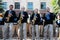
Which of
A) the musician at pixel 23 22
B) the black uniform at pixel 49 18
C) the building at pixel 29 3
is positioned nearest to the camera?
the musician at pixel 23 22

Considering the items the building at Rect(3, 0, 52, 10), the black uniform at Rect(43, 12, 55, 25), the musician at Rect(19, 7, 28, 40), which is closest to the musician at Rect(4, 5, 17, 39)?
the musician at Rect(19, 7, 28, 40)

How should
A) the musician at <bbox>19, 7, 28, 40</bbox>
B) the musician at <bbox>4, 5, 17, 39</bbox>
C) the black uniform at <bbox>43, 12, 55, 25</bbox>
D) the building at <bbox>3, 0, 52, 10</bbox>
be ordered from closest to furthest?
the musician at <bbox>4, 5, 17, 39</bbox> < the musician at <bbox>19, 7, 28, 40</bbox> < the black uniform at <bbox>43, 12, 55, 25</bbox> < the building at <bbox>3, 0, 52, 10</bbox>

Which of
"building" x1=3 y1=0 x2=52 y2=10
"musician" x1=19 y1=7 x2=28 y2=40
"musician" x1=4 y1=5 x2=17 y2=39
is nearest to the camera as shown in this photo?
"musician" x1=4 y1=5 x2=17 y2=39

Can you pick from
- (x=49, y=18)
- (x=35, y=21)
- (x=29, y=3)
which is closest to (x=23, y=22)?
(x=35, y=21)

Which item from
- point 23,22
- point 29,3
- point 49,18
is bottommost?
point 29,3

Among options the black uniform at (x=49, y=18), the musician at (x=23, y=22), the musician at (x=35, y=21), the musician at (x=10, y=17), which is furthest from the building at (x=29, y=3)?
the musician at (x=10, y=17)

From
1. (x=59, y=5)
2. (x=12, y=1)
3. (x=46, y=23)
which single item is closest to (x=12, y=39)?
(x=46, y=23)

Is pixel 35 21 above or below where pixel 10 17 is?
below

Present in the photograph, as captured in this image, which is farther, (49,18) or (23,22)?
Answer: (49,18)

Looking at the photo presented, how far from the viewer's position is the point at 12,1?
4972 cm

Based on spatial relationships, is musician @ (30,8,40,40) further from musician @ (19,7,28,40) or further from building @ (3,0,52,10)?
building @ (3,0,52,10)

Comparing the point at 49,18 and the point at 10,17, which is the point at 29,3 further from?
the point at 10,17

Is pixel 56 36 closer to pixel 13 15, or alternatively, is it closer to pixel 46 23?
pixel 46 23

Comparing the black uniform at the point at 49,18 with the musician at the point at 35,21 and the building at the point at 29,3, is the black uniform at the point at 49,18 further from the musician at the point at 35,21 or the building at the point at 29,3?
the building at the point at 29,3
